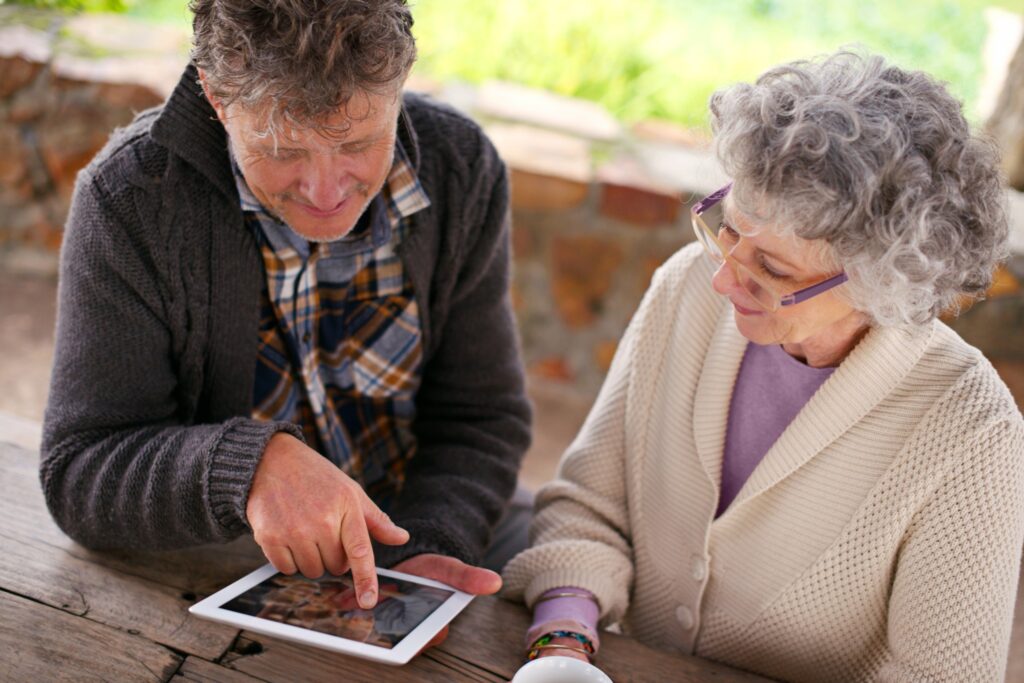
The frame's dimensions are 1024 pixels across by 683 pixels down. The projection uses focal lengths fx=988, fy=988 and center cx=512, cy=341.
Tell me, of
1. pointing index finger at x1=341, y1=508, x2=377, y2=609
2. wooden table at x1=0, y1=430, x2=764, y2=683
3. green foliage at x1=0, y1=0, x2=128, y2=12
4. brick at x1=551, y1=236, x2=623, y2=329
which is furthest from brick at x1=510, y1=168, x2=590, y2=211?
pointing index finger at x1=341, y1=508, x2=377, y2=609

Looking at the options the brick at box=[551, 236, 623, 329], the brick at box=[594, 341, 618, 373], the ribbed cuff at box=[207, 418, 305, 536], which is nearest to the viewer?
the ribbed cuff at box=[207, 418, 305, 536]

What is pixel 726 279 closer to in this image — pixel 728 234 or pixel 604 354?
pixel 728 234

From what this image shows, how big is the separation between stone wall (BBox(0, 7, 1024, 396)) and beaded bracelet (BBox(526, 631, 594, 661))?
6.07 ft

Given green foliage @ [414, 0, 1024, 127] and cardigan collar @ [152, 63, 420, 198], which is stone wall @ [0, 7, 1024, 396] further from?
cardigan collar @ [152, 63, 420, 198]

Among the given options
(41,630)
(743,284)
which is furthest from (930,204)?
(41,630)

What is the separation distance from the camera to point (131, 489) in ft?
4.87

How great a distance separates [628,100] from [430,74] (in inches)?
32.2

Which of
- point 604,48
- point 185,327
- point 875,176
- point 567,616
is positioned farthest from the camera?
point 604,48

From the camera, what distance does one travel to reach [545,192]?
3.24 m

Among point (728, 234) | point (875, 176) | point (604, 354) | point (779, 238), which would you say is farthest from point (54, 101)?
point (875, 176)

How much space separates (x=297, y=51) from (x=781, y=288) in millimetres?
766

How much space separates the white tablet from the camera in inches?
50.9

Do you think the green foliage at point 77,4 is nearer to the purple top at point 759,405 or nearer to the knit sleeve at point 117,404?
the knit sleeve at point 117,404

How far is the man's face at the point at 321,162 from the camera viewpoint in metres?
1.42
